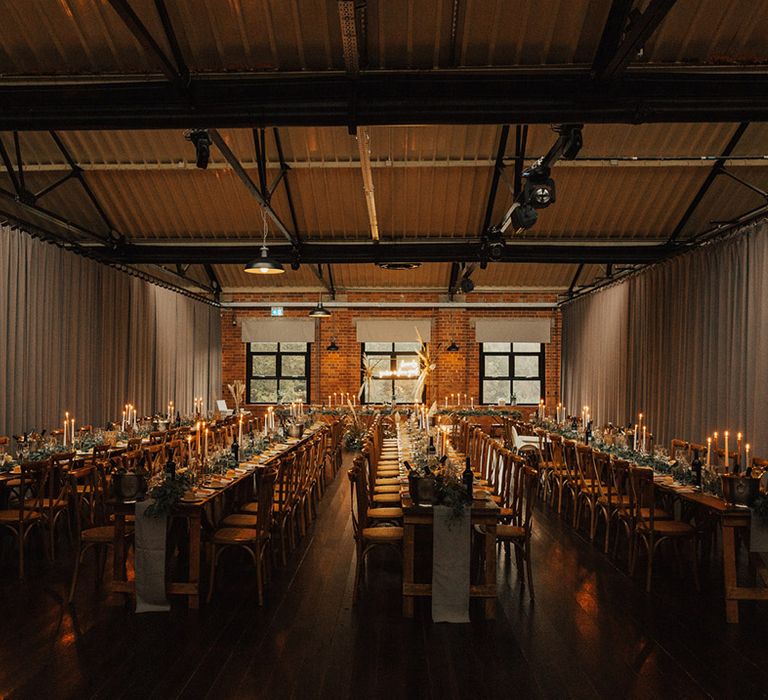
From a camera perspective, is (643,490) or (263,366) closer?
(643,490)

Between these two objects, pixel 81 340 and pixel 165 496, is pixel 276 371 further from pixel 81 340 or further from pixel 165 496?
pixel 165 496

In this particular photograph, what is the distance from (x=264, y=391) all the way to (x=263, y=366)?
67 cm

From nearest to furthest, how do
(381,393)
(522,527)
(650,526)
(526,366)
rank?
1. (522,527)
2. (650,526)
3. (526,366)
4. (381,393)

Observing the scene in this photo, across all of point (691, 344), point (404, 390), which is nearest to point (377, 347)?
point (404, 390)

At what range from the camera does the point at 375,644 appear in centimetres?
411

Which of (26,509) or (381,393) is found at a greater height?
(381,393)

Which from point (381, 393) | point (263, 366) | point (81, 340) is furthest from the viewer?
point (263, 366)

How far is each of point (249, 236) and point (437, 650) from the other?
9.79 metres

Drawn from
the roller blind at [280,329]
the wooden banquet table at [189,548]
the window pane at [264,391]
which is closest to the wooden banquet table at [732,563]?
the wooden banquet table at [189,548]

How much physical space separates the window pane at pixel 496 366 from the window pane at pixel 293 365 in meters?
4.85

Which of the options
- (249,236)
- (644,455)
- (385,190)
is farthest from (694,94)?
(249,236)

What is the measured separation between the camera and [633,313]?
1203cm

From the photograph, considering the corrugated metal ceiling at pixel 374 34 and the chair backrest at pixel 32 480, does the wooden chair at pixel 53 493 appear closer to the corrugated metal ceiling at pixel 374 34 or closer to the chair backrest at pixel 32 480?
the chair backrest at pixel 32 480

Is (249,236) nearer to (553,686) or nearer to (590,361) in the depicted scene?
(590,361)
